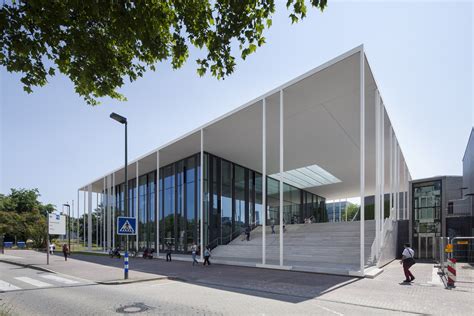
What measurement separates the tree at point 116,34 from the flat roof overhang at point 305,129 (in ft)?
33.8

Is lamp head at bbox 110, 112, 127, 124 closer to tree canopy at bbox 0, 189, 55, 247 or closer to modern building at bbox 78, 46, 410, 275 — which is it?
modern building at bbox 78, 46, 410, 275

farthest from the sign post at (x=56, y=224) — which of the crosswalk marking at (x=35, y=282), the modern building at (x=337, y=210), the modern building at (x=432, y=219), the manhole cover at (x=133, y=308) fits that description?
the modern building at (x=337, y=210)

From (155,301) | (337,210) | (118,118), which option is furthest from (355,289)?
(337,210)

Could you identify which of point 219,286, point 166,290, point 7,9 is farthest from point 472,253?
point 7,9

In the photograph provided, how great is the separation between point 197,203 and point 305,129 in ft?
36.2

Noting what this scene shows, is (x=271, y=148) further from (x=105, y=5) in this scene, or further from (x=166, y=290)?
(x=105, y=5)

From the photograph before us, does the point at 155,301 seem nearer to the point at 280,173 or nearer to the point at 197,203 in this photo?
the point at 280,173

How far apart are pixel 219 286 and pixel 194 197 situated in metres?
17.1

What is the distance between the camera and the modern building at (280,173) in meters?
18.0

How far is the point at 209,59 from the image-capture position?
22.2 feet

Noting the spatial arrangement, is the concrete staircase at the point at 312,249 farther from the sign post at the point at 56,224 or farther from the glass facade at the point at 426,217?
the sign post at the point at 56,224

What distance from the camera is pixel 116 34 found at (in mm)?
6254

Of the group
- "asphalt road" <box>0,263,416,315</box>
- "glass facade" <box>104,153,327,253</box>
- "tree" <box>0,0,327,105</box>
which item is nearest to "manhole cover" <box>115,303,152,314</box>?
"asphalt road" <box>0,263,416,315</box>

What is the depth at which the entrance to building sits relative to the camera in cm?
2469
